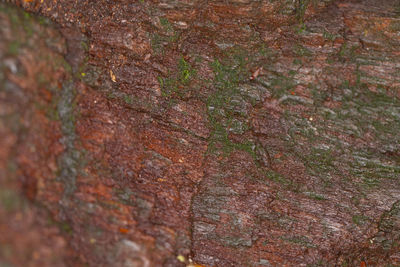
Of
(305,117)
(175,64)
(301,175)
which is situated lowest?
(301,175)

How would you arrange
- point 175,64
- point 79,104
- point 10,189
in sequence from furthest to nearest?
point 175,64
point 79,104
point 10,189

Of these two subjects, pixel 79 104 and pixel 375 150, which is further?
pixel 375 150

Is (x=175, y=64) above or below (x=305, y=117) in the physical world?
above

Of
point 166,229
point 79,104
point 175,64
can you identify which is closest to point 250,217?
point 166,229

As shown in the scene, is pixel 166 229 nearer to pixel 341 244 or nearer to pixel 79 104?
pixel 79 104

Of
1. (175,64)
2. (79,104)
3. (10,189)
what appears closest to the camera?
(10,189)

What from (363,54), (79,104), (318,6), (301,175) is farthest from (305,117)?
(79,104)
